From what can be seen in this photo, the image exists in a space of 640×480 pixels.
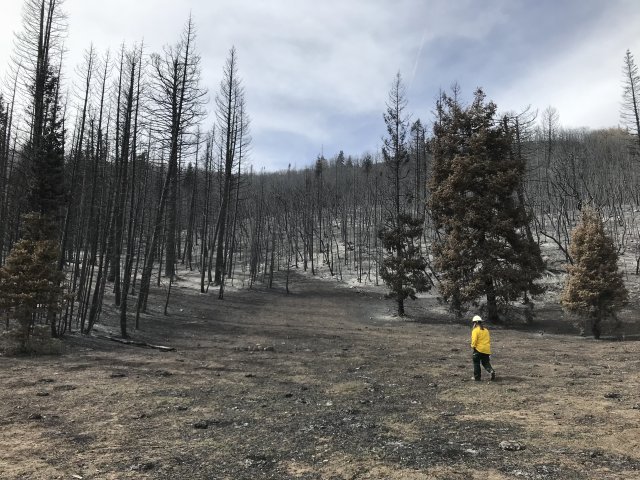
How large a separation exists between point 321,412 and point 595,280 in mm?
13069

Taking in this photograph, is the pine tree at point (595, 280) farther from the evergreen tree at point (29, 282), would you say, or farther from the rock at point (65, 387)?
the evergreen tree at point (29, 282)

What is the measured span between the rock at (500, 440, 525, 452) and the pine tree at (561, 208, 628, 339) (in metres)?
12.2

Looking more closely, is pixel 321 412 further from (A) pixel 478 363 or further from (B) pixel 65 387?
(B) pixel 65 387

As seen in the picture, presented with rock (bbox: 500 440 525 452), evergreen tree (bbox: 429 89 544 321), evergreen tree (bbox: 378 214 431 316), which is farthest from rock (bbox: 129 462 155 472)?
evergreen tree (bbox: 378 214 431 316)

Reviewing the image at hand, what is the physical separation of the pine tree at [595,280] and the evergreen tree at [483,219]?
12.7ft

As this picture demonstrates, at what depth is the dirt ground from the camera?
200 inches

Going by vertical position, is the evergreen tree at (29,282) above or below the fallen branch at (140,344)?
above

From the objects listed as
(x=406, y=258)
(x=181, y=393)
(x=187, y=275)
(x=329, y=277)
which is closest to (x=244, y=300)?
(x=187, y=275)

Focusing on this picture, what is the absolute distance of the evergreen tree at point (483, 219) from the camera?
66.6 ft

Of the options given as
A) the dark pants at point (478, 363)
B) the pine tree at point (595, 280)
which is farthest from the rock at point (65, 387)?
the pine tree at point (595, 280)

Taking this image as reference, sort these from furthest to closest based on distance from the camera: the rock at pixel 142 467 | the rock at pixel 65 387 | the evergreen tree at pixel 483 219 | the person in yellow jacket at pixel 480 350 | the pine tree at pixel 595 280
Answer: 1. the evergreen tree at pixel 483 219
2. the pine tree at pixel 595 280
3. the person in yellow jacket at pixel 480 350
4. the rock at pixel 65 387
5. the rock at pixel 142 467

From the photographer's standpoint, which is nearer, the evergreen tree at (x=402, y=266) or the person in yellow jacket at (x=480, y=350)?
the person in yellow jacket at (x=480, y=350)

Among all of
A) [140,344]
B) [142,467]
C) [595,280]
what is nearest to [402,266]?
[595,280]

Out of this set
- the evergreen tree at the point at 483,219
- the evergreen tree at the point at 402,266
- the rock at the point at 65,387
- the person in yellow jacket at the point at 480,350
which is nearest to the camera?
the rock at the point at 65,387
